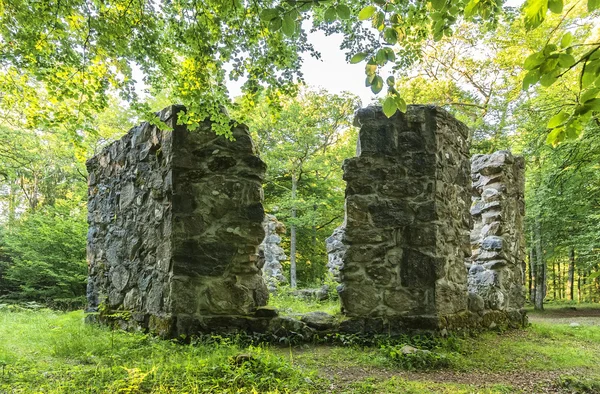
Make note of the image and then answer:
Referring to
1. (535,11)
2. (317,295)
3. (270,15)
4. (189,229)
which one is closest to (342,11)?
(270,15)

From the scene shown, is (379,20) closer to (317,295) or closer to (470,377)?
(470,377)

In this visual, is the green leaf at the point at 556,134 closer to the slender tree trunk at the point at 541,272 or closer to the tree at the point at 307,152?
the tree at the point at 307,152

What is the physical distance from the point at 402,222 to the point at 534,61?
144 inches

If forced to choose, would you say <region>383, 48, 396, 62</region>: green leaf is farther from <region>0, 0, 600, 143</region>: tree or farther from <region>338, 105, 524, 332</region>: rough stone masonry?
<region>338, 105, 524, 332</region>: rough stone masonry

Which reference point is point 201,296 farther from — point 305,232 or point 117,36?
point 305,232

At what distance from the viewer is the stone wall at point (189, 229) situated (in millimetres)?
4590

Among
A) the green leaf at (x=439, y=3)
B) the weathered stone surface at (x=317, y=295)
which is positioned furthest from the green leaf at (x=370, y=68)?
the weathered stone surface at (x=317, y=295)

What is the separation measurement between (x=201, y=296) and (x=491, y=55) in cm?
1508

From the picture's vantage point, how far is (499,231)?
692cm

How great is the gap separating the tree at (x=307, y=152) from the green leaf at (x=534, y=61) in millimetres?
12530

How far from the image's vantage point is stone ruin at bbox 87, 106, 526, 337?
466cm

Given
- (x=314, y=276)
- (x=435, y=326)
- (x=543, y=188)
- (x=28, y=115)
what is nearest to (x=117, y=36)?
(x=28, y=115)

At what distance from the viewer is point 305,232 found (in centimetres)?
1719

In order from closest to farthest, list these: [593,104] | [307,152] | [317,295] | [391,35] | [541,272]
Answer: [593,104] → [391,35] → [317,295] → [541,272] → [307,152]
